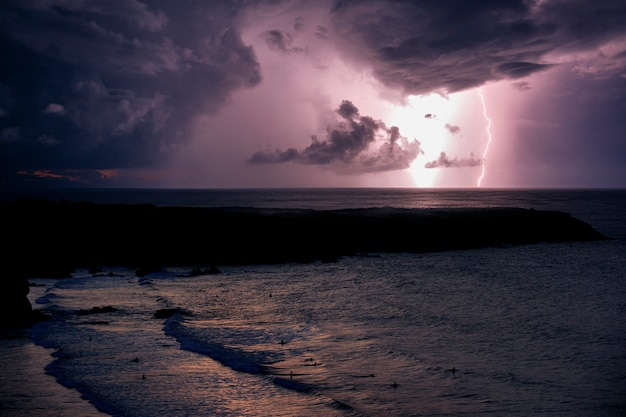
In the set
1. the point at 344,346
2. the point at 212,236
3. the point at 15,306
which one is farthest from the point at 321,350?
the point at 212,236

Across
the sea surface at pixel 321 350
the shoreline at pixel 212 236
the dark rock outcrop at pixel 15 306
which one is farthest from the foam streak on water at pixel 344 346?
the shoreline at pixel 212 236

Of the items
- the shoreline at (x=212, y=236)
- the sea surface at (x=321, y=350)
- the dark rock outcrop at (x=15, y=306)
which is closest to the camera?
the sea surface at (x=321, y=350)

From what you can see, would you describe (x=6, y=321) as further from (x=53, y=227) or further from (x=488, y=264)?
(x=488, y=264)

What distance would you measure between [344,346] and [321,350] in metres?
1.08

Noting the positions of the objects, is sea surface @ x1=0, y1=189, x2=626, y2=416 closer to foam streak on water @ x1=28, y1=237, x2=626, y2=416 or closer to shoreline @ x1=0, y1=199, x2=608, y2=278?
foam streak on water @ x1=28, y1=237, x2=626, y2=416

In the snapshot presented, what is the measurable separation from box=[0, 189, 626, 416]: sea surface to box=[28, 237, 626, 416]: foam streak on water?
7 cm

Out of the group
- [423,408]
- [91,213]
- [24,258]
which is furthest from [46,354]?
[91,213]

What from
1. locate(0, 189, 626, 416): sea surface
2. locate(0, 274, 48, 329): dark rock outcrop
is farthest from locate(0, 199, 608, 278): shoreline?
locate(0, 274, 48, 329): dark rock outcrop

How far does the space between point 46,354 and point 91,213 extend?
153 feet

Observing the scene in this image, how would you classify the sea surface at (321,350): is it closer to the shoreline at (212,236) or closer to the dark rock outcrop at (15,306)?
the dark rock outcrop at (15,306)

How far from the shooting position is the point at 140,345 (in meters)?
19.0

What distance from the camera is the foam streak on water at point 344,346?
13.7m

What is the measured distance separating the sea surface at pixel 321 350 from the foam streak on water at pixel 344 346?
2.9 inches

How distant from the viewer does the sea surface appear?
532 inches
